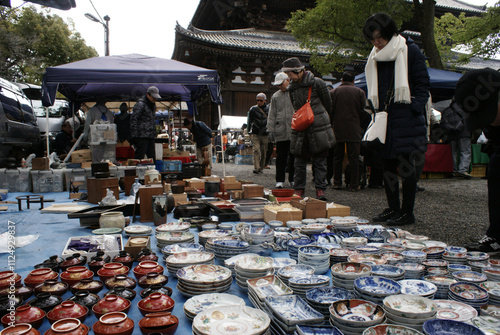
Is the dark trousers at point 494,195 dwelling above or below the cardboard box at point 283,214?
above

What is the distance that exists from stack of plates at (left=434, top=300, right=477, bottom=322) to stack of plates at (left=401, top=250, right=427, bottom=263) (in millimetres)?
545

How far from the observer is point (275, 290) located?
160 cm

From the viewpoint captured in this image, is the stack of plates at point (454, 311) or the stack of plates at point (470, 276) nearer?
the stack of plates at point (454, 311)

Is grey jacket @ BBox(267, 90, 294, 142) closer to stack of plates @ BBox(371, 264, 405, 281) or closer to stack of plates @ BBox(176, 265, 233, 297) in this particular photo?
stack of plates @ BBox(371, 264, 405, 281)

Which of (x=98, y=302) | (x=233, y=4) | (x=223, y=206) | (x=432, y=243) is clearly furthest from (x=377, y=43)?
(x=233, y=4)

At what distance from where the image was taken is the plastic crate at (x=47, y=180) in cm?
557

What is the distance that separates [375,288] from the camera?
1.61 meters

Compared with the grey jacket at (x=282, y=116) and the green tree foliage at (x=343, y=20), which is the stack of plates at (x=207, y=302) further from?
the green tree foliage at (x=343, y=20)

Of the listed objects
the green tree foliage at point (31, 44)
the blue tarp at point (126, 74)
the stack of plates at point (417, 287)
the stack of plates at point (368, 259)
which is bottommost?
the stack of plates at point (417, 287)

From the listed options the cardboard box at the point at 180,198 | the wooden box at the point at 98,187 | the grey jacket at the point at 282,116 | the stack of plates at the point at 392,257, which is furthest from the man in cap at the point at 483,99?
the wooden box at the point at 98,187

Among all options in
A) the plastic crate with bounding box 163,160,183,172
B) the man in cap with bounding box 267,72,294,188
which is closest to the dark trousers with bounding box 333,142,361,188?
the man in cap with bounding box 267,72,294,188

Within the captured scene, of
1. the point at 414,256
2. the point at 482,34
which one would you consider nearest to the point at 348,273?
the point at 414,256

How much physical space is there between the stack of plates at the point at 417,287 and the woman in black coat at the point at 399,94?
1.52 metres

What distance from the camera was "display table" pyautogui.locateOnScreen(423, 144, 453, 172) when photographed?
781 centimetres
